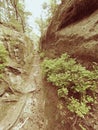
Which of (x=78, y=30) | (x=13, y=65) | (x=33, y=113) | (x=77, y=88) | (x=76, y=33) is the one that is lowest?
(x=33, y=113)

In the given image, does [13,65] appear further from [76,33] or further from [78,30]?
[78,30]

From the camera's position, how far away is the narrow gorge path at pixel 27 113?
163 inches

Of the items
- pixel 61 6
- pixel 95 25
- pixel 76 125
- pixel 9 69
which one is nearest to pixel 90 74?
pixel 76 125

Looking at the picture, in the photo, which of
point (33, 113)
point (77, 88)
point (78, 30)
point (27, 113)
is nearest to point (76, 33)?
point (78, 30)

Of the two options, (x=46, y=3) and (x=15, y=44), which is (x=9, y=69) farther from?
(x=46, y=3)

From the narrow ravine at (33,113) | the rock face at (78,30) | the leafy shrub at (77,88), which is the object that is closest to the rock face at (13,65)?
the narrow ravine at (33,113)

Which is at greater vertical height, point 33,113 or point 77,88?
point 77,88

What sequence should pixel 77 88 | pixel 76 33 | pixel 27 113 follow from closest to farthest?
pixel 77 88 → pixel 27 113 → pixel 76 33

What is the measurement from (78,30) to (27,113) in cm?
449

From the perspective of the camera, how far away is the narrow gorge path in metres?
4.13

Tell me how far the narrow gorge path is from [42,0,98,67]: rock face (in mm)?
2546

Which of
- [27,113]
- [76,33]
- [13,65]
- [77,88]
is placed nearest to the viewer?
[77,88]

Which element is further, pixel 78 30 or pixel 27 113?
pixel 78 30

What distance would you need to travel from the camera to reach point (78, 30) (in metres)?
6.29
